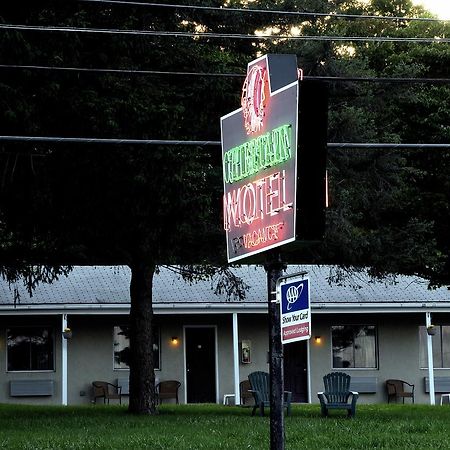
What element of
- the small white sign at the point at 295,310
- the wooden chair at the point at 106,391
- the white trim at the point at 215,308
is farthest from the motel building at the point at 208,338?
the small white sign at the point at 295,310

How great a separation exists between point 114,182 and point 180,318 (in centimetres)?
1320

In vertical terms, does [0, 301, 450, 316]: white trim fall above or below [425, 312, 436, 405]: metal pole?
above

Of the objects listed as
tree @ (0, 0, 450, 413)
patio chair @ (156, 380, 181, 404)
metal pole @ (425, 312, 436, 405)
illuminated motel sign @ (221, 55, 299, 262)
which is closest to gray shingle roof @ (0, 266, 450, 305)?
metal pole @ (425, 312, 436, 405)

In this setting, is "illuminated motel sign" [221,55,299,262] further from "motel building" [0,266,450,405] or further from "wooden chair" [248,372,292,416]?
"motel building" [0,266,450,405]

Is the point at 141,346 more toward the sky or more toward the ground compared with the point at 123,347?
more toward the ground

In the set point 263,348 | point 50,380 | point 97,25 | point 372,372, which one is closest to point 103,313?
point 50,380

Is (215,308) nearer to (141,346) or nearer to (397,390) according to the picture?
(397,390)

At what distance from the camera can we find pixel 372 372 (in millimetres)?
37656

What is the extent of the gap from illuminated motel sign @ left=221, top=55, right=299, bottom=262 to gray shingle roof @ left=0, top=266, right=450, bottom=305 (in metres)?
20.3

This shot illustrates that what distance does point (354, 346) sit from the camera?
124 feet

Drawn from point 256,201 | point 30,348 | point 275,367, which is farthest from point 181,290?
point 275,367

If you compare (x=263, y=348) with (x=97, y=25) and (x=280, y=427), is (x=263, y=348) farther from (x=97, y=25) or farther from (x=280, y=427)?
(x=280, y=427)

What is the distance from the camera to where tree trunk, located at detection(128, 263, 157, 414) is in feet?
90.5

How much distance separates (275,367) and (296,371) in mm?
23940
